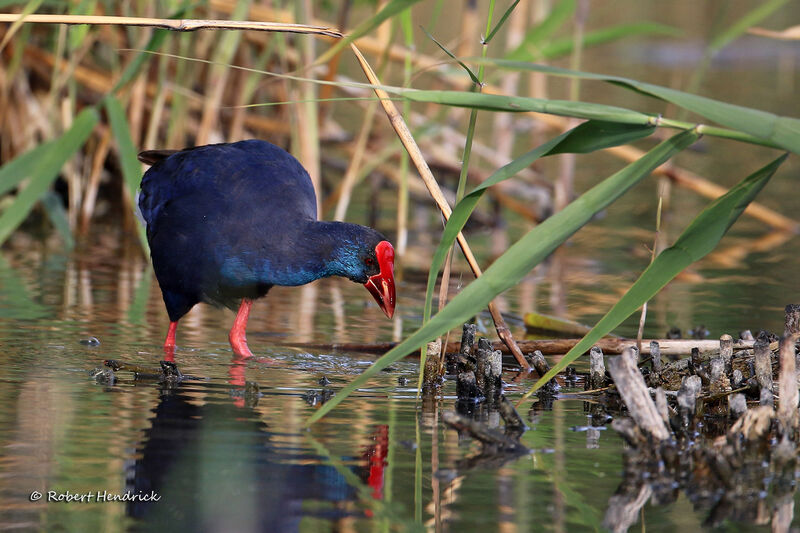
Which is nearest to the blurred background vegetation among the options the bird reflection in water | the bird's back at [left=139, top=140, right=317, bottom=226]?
the bird's back at [left=139, top=140, right=317, bottom=226]

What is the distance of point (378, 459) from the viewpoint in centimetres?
252

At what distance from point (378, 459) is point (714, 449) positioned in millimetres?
748

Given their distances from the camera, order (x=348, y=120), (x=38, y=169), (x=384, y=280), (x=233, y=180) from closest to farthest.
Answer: (x=384, y=280), (x=233, y=180), (x=38, y=169), (x=348, y=120)

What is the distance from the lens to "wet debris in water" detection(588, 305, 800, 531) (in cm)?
221

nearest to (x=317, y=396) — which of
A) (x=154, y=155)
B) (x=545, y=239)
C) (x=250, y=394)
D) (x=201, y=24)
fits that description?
(x=250, y=394)

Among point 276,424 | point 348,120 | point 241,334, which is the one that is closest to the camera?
point 276,424

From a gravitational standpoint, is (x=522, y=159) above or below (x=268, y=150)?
below

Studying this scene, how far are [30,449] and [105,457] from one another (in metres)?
0.19

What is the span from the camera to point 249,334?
416 centimetres

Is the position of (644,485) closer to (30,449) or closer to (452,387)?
(452,387)

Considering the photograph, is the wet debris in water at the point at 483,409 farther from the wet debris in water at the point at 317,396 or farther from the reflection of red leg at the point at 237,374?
the reflection of red leg at the point at 237,374

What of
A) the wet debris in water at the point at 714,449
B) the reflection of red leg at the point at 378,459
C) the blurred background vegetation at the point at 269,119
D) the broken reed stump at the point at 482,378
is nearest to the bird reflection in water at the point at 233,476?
the reflection of red leg at the point at 378,459

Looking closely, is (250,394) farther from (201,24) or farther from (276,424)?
(201,24)

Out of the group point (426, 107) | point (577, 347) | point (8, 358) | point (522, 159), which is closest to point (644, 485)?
point (577, 347)
